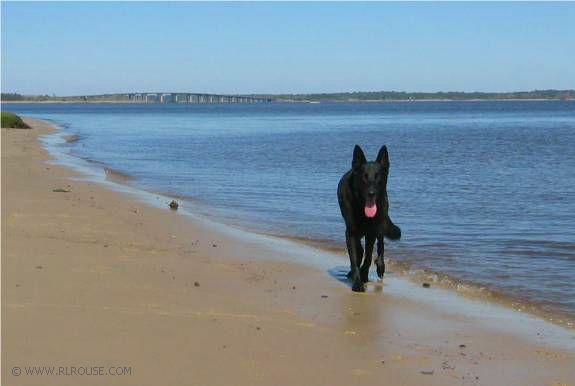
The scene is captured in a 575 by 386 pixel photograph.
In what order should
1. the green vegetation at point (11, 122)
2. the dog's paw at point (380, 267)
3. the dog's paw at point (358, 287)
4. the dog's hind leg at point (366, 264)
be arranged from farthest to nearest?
the green vegetation at point (11, 122) → the dog's paw at point (380, 267) → the dog's hind leg at point (366, 264) → the dog's paw at point (358, 287)

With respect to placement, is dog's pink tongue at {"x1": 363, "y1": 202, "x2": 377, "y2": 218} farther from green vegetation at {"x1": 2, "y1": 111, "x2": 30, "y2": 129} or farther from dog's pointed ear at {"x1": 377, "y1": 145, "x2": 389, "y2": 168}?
green vegetation at {"x1": 2, "y1": 111, "x2": 30, "y2": 129}

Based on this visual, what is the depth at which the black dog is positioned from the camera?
26.1 ft

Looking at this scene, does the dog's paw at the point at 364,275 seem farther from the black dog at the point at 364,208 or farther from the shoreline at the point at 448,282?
the shoreline at the point at 448,282

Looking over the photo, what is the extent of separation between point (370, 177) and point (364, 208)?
394 mm

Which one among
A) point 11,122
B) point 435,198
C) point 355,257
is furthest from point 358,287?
point 11,122

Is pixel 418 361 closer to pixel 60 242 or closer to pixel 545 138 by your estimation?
pixel 60 242

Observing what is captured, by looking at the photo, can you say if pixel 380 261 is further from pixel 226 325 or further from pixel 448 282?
pixel 226 325

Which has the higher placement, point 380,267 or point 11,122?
point 380,267

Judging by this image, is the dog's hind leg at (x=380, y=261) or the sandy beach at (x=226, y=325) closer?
the sandy beach at (x=226, y=325)

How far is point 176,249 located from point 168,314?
3.39m

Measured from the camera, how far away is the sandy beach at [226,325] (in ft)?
16.2

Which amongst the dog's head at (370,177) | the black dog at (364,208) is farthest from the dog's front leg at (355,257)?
the dog's head at (370,177)

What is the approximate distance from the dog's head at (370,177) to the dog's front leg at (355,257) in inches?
14.4

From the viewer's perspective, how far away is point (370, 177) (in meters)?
7.93
